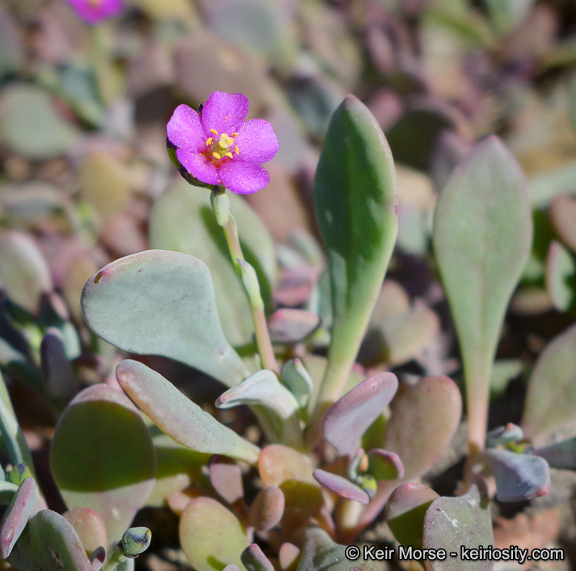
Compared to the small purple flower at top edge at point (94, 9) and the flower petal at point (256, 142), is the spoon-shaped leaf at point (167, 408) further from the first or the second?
the small purple flower at top edge at point (94, 9)

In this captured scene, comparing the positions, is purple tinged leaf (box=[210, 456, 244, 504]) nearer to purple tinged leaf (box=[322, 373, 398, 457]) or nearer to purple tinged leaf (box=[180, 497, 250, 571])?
purple tinged leaf (box=[180, 497, 250, 571])

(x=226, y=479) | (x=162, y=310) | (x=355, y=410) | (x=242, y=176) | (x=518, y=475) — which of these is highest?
(x=242, y=176)

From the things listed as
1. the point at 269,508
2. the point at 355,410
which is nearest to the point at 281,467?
the point at 269,508

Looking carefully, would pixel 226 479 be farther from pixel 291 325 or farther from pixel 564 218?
pixel 564 218

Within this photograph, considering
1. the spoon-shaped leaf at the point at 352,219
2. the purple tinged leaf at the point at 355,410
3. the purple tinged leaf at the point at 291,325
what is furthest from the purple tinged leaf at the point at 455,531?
the purple tinged leaf at the point at 291,325

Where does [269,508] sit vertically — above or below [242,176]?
below

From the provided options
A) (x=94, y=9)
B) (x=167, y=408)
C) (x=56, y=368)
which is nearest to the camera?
(x=167, y=408)
